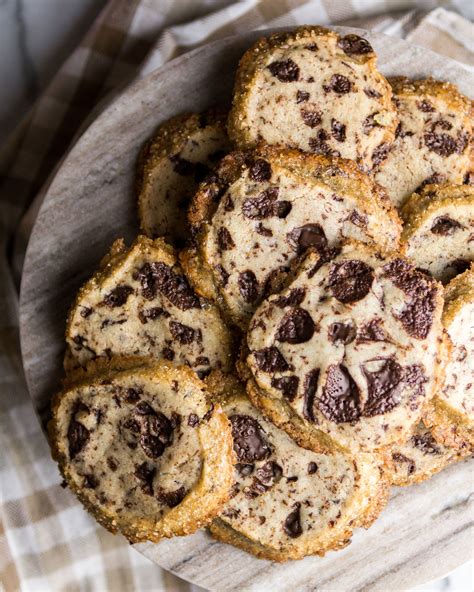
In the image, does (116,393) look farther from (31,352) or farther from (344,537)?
(344,537)

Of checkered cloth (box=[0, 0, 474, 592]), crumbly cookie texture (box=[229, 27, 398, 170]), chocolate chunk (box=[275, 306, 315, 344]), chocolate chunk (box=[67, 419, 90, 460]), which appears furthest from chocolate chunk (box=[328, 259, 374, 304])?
checkered cloth (box=[0, 0, 474, 592])

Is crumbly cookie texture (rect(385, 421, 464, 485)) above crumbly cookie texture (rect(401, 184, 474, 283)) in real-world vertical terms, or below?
below

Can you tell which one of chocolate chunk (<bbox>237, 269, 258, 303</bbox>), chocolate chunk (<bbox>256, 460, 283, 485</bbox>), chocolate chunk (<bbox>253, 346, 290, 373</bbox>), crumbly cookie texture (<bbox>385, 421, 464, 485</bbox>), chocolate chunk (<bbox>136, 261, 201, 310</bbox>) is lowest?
chocolate chunk (<bbox>256, 460, 283, 485</bbox>)

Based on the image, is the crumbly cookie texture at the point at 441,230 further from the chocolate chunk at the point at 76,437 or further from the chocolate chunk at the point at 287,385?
the chocolate chunk at the point at 76,437

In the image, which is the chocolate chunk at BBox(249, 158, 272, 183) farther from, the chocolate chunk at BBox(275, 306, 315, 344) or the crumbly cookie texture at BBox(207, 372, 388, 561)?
the crumbly cookie texture at BBox(207, 372, 388, 561)

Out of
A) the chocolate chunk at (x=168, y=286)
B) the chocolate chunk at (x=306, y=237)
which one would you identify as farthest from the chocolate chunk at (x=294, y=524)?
the chocolate chunk at (x=306, y=237)

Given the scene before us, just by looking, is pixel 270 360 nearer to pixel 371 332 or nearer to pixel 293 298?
pixel 293 298
